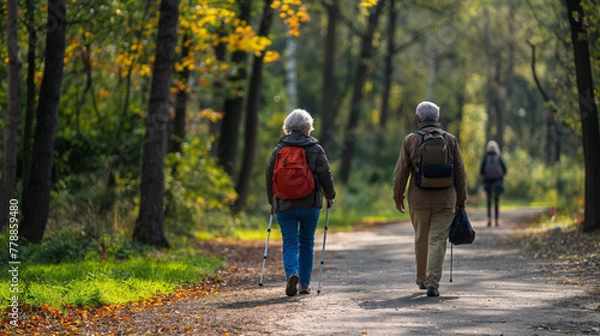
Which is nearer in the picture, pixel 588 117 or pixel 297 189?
pixel 297 189

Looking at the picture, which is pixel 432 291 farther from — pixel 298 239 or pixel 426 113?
pixel 426 113

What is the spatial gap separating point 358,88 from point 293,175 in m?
29.2

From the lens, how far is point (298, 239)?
36.4 feet

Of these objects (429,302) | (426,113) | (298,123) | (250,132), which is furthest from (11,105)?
(250,132)

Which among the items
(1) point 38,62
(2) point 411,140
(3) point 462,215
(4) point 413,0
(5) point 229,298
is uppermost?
(4) point 413,0

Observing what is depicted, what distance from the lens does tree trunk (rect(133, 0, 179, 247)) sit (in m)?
16.0

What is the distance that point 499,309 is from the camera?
9.54 meters

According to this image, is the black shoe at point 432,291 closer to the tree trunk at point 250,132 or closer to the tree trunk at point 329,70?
the tree trunk at point 250,132

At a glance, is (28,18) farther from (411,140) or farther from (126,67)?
(411,140)

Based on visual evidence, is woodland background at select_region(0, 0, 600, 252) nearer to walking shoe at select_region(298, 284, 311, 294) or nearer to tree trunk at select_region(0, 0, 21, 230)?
tree trunk at select_region(0, 0, 21, 230)

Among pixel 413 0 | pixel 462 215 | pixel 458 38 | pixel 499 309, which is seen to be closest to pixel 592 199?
pixel 462 215

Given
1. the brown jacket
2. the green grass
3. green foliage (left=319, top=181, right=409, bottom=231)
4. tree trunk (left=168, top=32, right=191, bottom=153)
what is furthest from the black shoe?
green foliage (left=319, top=181, right=409, bottom=231)

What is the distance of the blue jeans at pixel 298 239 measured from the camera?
35.6 ft

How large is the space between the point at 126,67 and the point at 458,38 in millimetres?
40374
